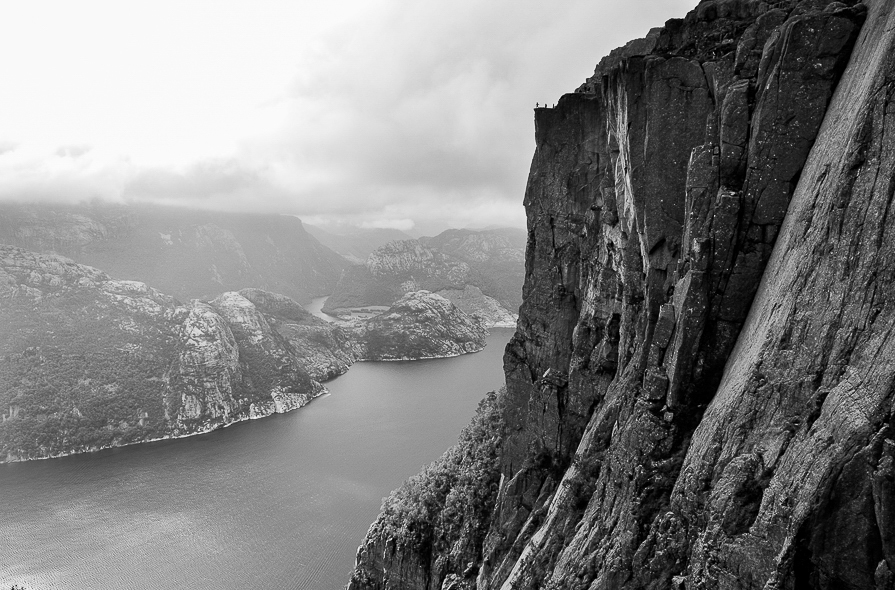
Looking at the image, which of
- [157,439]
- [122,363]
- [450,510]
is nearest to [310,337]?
[122,363]

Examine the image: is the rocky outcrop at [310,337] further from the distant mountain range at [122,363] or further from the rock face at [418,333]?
the rock face at [418,333]

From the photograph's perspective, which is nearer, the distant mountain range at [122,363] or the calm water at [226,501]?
the calm water at [226,501]

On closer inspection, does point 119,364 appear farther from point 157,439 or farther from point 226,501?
point 226,501

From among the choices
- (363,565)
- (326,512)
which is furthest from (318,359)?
(363,565)

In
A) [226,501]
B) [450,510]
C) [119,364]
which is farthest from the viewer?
[119,364]

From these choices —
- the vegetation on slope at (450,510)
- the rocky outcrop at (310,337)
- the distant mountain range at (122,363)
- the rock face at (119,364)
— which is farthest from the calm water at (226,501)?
the rocky outcrop at (310,337)

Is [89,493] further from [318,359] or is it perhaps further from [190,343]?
[318,359]
